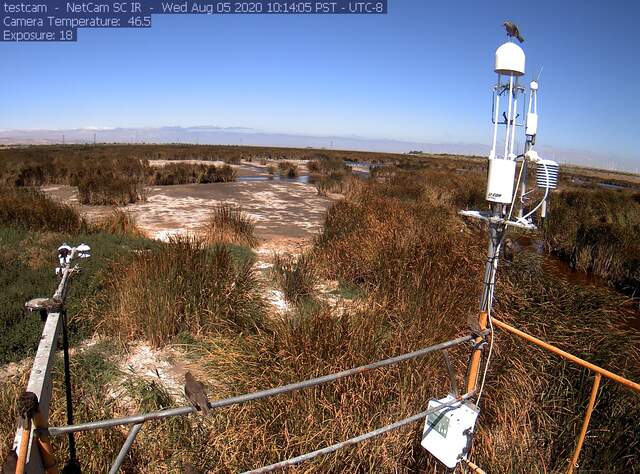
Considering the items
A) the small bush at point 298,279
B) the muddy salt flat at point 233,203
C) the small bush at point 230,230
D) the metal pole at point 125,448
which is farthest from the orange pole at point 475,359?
the muddy salt flat at point 233,203

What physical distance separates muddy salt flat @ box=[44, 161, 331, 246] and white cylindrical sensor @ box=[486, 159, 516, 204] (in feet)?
25.2

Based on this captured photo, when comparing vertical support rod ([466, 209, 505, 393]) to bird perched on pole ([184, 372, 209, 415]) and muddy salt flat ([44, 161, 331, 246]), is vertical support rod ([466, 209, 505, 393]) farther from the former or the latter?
→ muddy salt flat ([44, 161, 331, 246])

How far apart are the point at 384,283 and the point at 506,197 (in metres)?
3.54

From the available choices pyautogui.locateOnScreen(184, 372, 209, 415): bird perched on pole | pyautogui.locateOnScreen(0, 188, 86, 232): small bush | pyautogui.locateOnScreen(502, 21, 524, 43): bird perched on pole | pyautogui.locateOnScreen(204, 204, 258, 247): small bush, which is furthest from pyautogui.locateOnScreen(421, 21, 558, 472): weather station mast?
pyautogui.locateOnScreen(0, 188, 86, 232): small bush

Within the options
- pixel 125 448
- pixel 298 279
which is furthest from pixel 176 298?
pixel 125 448

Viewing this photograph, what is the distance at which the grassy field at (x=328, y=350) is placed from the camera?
3.16 m

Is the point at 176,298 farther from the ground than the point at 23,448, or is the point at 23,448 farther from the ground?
the point at 23,448

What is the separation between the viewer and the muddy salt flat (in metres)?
11.4

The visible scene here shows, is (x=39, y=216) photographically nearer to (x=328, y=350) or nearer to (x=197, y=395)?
(x=328, y=350)

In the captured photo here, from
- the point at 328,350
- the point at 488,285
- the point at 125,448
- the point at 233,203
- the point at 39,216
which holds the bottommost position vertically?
the point at 328,350

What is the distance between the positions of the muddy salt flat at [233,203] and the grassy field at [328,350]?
384 cm

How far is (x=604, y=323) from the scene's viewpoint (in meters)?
5.04

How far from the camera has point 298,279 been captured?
262 inches

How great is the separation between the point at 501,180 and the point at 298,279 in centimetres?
445
